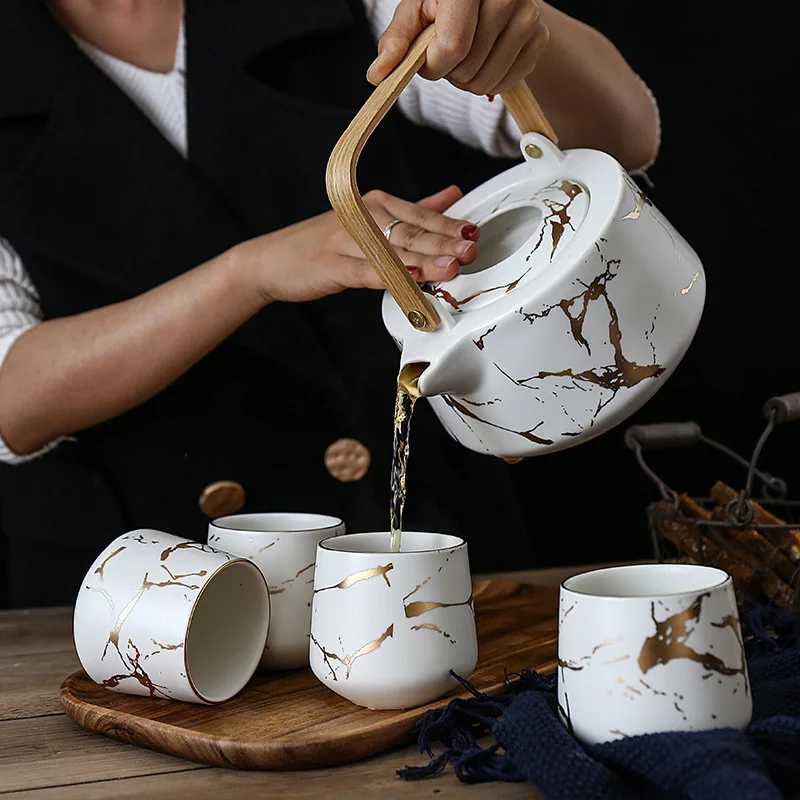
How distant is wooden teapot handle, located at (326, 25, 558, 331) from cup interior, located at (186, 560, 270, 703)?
232 millimetres

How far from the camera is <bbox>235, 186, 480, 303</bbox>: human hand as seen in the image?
0.72 meters

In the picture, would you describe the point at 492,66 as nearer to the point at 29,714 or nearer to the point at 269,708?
the point at 269,708

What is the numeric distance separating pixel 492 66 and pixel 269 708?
1.63 feet

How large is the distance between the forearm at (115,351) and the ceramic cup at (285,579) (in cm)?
28

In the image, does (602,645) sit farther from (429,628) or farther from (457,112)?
(457,112)

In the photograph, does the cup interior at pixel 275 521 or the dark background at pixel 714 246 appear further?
the dark background at pixel 714 246

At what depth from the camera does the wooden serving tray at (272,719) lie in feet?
2.03

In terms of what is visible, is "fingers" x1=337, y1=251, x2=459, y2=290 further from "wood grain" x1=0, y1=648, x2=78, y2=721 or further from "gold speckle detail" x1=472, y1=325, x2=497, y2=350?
"wood grain" x1=0, y1=648, x2=78, y2=721

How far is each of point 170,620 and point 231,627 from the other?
0.29 feet

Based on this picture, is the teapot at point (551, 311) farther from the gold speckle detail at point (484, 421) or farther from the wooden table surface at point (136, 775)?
the wooden table surface at point (136, 775)

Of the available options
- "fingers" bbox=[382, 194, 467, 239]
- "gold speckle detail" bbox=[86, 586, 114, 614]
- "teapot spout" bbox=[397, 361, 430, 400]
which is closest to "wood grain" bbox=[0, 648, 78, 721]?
"gold speckle detail" bbox=[86, 586, 114, 614]

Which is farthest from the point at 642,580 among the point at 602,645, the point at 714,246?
the point at 714,246

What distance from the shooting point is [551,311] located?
2.05 ft

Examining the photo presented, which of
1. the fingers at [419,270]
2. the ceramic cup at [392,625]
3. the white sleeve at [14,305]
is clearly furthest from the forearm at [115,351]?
the ceramic cup at [392,625]
